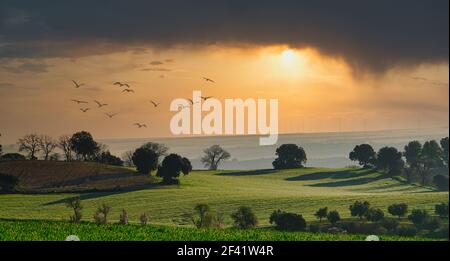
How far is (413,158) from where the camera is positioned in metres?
47.0

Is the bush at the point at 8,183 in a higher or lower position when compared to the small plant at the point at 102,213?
higher

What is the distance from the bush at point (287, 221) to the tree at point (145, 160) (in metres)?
6.42

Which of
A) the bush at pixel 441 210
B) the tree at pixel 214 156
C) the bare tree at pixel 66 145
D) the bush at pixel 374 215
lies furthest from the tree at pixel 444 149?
the bare tree at pixel 66 145

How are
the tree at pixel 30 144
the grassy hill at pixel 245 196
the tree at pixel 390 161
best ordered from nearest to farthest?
the tree at pixel 30 144, the grassy hill at pixel 245 196, the tree at pixel 390 161

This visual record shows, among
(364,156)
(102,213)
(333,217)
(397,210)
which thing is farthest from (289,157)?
(102,213)

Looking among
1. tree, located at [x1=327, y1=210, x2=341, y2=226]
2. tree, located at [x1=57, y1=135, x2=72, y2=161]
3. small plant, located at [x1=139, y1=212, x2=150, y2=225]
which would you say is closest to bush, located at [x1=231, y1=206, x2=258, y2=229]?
tree, located at [x1=327, y1=210, x2=341, y2=226]

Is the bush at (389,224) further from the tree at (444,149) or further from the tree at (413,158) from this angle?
the tree at (444,149)

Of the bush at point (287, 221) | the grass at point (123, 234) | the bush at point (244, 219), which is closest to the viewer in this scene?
the grass at point (123, 234)

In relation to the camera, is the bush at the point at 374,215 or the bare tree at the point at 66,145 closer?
the bare tree at the point at 66,145

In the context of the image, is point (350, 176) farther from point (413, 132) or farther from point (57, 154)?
point (57, 154)

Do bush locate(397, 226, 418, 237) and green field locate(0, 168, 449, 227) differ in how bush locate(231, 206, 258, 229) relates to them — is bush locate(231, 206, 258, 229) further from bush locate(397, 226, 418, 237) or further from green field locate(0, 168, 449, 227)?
bush locate(397, 226, 418, 237)

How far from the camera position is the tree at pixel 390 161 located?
150 feet

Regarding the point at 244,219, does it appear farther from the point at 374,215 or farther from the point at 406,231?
the point at 406,231
